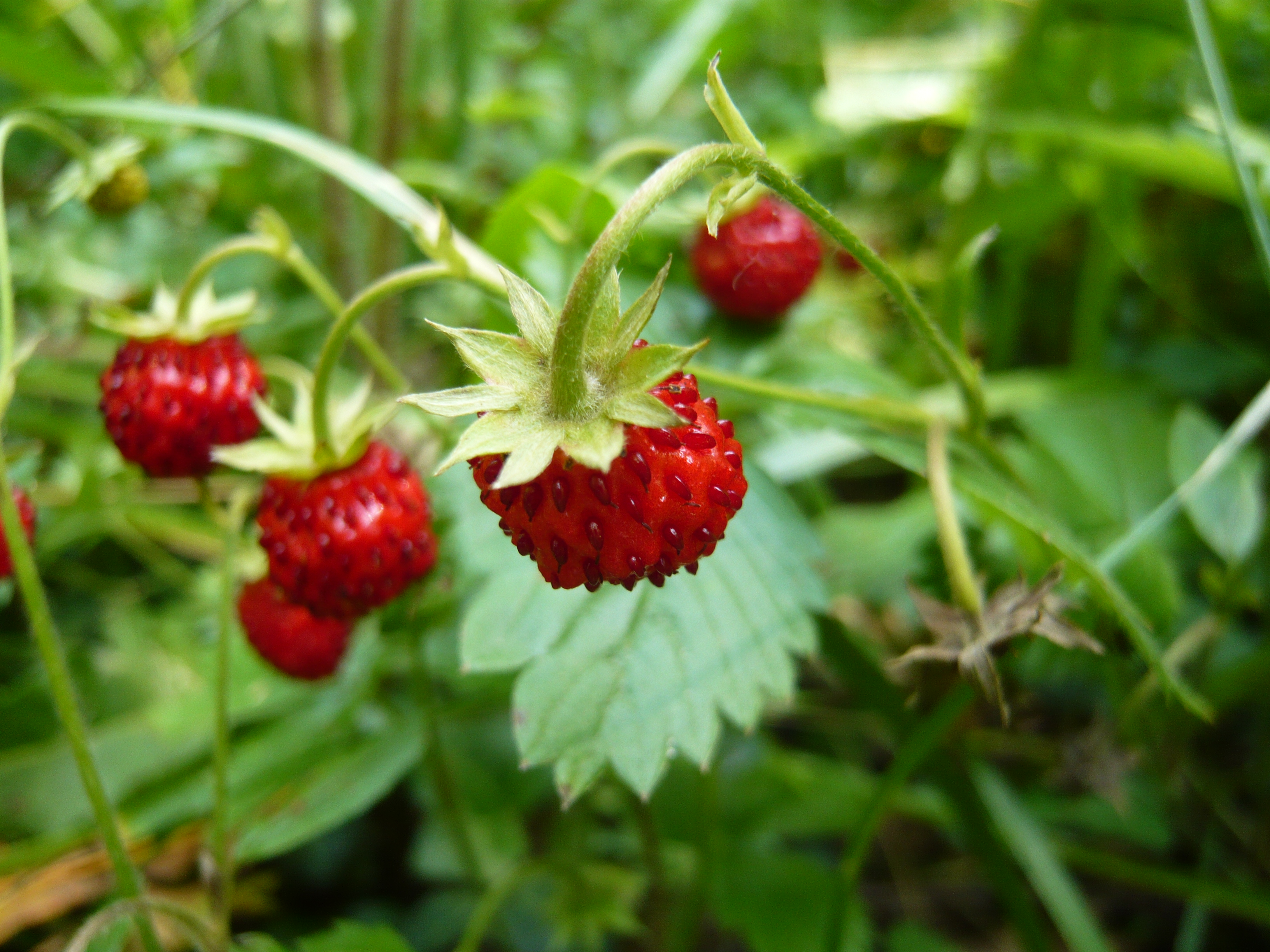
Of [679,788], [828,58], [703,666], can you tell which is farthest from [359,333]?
[828,58]

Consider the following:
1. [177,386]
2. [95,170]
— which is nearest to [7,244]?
[95,170]

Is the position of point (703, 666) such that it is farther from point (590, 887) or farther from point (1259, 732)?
point (1259, 732)

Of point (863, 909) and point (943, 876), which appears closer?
point (863, 909)

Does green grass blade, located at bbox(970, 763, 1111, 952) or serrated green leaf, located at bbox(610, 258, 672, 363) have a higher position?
serrated green leaf, located at bbox(610, 258, 672, 363)

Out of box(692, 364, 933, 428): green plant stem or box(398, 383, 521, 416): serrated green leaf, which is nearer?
box(398, 383, 521, 416): serrated green leaf

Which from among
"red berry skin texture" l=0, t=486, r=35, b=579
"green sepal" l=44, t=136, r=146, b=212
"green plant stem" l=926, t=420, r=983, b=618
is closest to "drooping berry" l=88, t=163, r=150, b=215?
"green sepal" l=44, t=136, r=146, b=212

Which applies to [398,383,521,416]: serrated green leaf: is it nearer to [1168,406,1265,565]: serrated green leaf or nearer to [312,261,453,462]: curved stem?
[312,261,453,462]: curved stem
